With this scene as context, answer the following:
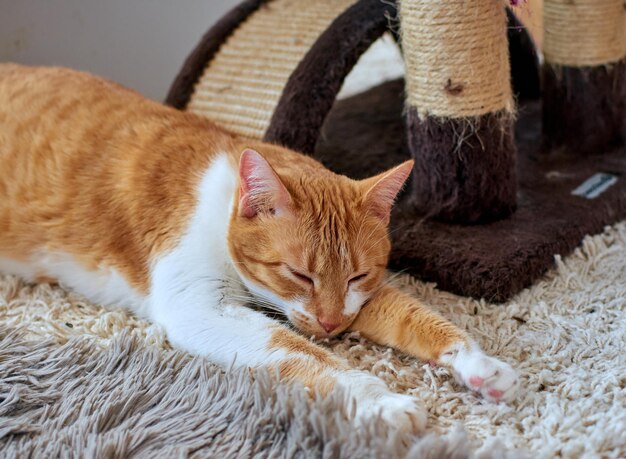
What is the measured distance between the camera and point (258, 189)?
4.05 ft

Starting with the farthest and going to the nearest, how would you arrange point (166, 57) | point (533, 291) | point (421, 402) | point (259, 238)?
point (166, 57)
point (533, 291)
point (259, 238)
point (421, 402)

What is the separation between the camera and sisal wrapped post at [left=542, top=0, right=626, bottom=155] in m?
1.88

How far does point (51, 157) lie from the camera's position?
4.98 ft

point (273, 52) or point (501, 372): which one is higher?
point (273, 52)

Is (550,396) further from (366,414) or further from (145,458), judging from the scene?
(145,458)

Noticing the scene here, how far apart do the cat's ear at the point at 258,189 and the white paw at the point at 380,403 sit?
0.32m

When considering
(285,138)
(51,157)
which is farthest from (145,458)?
(285,138)

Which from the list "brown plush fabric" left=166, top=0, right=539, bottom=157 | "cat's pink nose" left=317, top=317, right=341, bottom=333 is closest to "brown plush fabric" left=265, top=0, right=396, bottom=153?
"brown plush fabric" left=166, top=0, right=539, bottom=157

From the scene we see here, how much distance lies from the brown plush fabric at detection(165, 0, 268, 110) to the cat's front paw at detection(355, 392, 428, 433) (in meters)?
1.32

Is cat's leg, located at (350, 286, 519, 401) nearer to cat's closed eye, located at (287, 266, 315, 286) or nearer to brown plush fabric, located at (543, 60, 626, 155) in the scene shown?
cat's closed eye, located at (287, 266, 315, 286)

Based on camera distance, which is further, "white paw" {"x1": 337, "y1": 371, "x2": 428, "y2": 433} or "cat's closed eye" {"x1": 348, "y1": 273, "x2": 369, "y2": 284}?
"cat's closed eye" {"x1": 348, "y1": 273, "x2": 369, "y2": 284}

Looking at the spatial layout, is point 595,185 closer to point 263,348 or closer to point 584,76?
point 584,76

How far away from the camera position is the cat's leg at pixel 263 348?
106cm

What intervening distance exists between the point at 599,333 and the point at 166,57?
2.00 m
